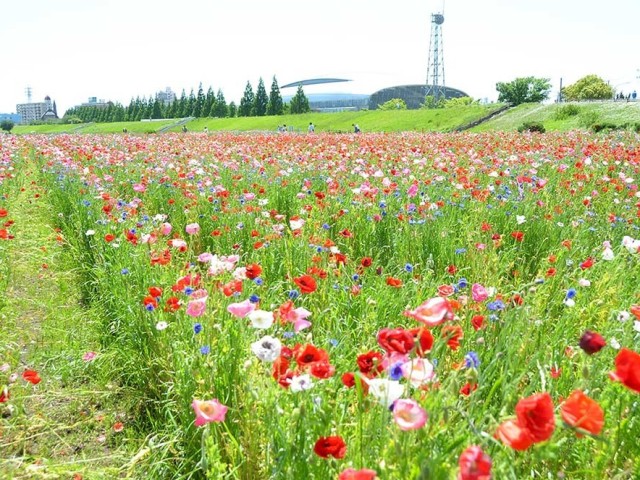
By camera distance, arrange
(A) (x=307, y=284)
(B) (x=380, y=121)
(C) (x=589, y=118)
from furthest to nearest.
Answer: (B) (x=380, y=121) → (C) (x=589, y=118) → (A) (x=307, y=284)

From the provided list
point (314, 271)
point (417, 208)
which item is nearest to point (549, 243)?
point (417, 208)

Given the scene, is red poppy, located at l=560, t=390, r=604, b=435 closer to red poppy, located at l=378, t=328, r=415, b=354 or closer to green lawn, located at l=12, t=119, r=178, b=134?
red poppy, located at l=378, t=328, r=415, b=354

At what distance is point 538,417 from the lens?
954 mm

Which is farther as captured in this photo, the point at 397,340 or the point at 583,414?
the point at 397,340

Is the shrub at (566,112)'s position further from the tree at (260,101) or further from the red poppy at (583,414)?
the tree at (260,101)

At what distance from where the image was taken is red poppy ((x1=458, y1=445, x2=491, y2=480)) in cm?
90

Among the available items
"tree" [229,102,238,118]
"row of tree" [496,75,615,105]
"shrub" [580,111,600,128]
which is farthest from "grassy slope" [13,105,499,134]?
"row of tree" [496,75,615,105]

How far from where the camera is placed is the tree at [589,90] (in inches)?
2515

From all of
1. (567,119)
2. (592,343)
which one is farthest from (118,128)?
(592,343)

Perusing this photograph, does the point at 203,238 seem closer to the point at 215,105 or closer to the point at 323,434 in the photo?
the point at 323,434

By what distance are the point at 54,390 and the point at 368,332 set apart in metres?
1.68

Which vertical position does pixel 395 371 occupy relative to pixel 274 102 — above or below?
below

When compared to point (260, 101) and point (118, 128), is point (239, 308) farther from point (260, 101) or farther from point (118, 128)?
point (260, 101)

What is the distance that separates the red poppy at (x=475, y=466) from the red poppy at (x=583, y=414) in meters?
0.20
